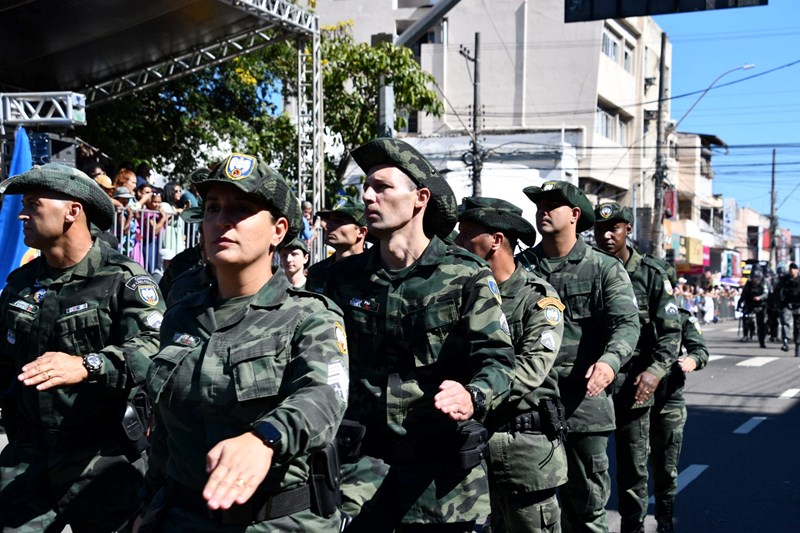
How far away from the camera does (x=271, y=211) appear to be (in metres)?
3.16

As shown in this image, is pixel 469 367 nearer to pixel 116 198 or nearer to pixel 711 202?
pixel 116 198

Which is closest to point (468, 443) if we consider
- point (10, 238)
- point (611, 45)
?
point (10, 238)

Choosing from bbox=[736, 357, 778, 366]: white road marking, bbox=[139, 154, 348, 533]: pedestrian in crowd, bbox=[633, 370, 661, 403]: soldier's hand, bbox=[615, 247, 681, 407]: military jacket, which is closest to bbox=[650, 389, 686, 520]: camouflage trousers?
bbox=[615, 247, 681, 407]: military jacket

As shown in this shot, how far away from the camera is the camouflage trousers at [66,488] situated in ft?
13.8

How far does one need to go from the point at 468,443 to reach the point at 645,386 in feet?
10.0

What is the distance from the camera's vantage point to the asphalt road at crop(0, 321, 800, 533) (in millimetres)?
7672

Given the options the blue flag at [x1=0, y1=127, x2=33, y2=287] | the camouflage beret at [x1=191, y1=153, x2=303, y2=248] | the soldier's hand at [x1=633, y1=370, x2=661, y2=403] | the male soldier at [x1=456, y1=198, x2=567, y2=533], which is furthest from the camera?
the blue flag at [x1=0, y1=127, x2=33, y2=287]

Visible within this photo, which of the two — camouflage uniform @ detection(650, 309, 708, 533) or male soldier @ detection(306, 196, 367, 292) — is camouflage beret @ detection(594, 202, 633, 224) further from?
male soldier @ detection(306, 196, 367, 292)

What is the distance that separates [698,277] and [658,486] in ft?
186

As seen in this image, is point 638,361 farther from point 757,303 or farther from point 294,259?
point 757,303

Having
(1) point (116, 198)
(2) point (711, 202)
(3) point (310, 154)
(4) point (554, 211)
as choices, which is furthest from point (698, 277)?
(4) point (554, 211)

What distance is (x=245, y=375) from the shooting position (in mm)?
2949

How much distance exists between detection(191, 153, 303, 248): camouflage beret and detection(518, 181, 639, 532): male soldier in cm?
294

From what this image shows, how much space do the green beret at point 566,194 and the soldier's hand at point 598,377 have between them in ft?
3.37
